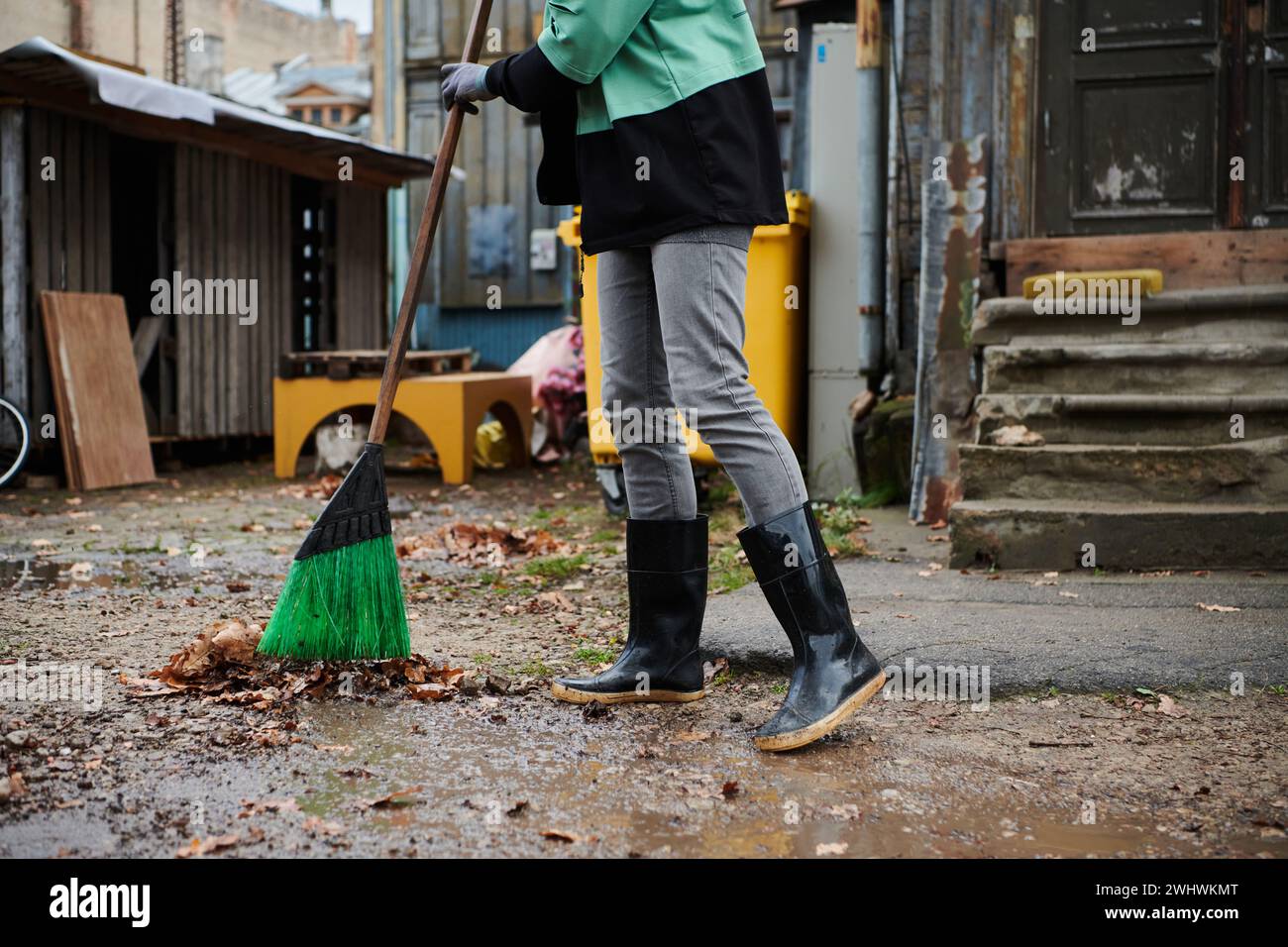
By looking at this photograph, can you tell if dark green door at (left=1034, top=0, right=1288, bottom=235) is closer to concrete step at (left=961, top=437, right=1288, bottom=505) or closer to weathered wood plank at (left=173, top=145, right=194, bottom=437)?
concrete step at (left=961, top=437, right=1288, bottom=505)

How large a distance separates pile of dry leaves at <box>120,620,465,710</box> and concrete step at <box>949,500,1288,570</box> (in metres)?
2.16

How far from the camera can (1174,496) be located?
4.53 m

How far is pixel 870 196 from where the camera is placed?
669 cm

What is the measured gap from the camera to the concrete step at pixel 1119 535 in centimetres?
425

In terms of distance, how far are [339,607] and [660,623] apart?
75cm

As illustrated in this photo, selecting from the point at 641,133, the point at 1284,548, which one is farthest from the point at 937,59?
the point at 641,133

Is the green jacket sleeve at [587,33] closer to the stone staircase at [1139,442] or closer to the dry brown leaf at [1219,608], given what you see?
the dry brown leaf at [1219,608]

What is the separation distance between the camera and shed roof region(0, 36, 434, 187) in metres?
7.11

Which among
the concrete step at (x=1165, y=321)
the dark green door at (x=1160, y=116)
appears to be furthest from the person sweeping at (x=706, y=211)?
the dark green door at (x=1160, y=116)

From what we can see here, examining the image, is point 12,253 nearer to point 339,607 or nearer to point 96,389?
point 96,389

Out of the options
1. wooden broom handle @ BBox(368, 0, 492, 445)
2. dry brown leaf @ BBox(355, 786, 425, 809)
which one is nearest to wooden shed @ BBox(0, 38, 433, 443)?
wooden broom handle @ BBox(368, 0, 492, 445)

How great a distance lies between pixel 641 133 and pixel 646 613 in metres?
1.07
